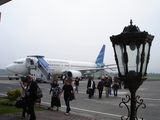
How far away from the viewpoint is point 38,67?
30.1 metres

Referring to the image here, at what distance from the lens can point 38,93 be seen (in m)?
7.45

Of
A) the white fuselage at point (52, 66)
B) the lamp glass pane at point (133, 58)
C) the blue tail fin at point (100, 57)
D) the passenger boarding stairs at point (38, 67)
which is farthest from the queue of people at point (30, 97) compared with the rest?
the blue tail fin at point (100, 57)

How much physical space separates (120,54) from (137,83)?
620mm

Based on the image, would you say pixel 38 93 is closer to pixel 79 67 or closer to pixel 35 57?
pixel 35 57

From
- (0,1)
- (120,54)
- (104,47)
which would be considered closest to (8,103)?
(0,1)

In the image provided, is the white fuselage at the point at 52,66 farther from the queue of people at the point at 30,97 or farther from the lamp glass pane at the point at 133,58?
the lamp glass pane at the point at 133,58

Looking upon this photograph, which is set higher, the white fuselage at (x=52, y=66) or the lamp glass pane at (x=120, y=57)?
the white fuselage at (x=52, y=66)

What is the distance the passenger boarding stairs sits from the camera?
2969cm

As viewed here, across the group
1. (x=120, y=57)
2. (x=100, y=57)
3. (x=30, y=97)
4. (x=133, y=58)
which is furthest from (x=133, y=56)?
(x=100, y=57)

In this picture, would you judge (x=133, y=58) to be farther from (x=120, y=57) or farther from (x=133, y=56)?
(x=120, y=57)

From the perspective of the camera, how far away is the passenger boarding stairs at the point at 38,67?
2969cm

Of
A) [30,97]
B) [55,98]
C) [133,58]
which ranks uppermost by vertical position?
[133,58]

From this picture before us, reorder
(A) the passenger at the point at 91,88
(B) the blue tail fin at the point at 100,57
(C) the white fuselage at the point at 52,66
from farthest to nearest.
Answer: (B) the blue tail fin at the point at 100,57
(C) the white fuselage at the point at 52,66
(A) the passenger at the point at 91,88

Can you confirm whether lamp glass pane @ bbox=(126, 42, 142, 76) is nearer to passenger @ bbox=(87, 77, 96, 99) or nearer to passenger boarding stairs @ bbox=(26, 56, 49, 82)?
passenger @ bbox=(87, 77, 96, 99)
